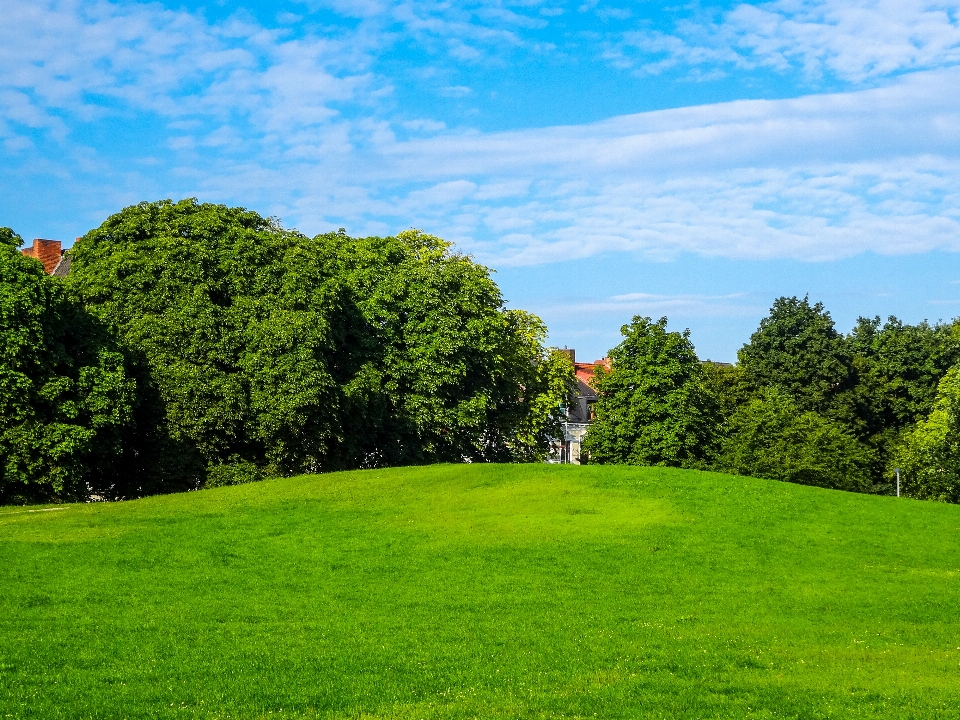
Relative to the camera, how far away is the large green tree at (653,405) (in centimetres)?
8412

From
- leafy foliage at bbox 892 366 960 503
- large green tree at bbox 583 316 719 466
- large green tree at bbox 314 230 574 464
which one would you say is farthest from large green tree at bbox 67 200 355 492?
leafy foliage at bbox 892 366 960 503

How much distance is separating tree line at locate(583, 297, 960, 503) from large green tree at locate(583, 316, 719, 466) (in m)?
0.10

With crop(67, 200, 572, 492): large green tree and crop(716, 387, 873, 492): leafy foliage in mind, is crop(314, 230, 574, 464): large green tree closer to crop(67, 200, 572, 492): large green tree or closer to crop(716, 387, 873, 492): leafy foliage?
crop(67, 200, 572, 492): large green tree

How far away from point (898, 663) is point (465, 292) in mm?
49471

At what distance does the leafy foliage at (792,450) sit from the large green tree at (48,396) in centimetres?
5241

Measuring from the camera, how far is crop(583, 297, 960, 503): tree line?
84.2 meters

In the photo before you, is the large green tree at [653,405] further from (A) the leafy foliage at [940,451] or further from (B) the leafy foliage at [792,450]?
(A) the leafy foliage at [940,451]

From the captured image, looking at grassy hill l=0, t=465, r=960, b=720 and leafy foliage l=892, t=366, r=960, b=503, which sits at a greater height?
leafy foliage l=892, t=366, r=960, b=503

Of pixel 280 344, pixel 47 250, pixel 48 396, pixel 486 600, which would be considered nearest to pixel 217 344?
pixel 280 344

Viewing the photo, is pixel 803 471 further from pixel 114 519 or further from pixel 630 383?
pixel 114 519

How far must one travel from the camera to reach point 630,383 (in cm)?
8719

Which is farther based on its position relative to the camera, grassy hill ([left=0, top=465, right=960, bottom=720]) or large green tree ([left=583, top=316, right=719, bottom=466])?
large green tree ([left=583, top=316, right=719, bottom=466])

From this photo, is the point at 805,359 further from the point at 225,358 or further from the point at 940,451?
the point at 225,358

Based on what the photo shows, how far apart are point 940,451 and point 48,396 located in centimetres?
6527
